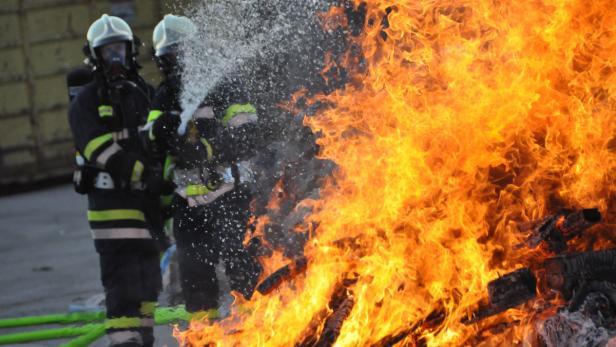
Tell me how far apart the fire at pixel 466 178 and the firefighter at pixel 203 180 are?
50.0 inches

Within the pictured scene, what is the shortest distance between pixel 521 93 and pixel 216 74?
2.89 metres

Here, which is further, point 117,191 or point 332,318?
point 117,191

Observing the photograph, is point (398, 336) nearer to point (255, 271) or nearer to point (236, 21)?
point (255, 271)

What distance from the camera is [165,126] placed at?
6.37 metres

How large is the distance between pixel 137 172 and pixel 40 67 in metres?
7.65

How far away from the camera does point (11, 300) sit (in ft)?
27.7

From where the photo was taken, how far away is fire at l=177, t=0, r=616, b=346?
185 inches

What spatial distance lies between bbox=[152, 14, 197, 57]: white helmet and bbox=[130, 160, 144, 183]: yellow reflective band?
89 cm

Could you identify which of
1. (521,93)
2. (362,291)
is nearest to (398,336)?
(362,291)

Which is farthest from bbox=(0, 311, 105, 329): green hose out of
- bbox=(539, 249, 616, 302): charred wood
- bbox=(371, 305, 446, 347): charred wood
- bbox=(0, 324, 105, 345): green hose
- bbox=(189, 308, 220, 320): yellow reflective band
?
bbox=(539, 249, 616, 302): charred wood

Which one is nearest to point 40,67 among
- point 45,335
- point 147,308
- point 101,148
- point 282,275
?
point 45,335

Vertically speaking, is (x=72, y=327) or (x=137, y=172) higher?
(x=137, y=172)

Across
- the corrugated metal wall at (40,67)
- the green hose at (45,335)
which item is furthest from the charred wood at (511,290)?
the corrugated metal wall at (40,67)

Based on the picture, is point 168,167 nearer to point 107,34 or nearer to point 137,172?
point 137,172
